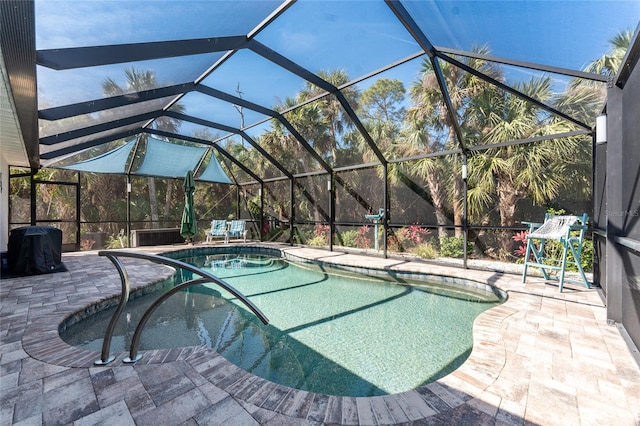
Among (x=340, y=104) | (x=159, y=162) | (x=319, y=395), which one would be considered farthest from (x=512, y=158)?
(x=159, y=162)

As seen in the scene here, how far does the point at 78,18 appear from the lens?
9.40 ft

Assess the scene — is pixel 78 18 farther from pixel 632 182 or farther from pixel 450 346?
pixel 632 182

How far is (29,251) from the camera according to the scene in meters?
5.43

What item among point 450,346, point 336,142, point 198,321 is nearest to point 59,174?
point 336,142

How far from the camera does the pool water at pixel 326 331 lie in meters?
2.67

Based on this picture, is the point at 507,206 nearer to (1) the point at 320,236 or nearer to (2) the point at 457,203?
(2) the point at 457,203

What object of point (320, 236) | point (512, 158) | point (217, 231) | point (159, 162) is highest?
point (159, 162)

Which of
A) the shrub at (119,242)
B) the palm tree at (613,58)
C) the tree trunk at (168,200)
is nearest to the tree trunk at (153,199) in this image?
the tree trunk at (168,200)

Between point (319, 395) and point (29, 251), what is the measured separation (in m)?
6.71

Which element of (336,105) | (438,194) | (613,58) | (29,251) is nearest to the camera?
(613,58)

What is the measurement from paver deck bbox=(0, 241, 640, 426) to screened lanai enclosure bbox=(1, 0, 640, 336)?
2568 mm

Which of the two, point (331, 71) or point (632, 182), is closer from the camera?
point (632, 182)

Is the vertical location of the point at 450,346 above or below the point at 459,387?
below

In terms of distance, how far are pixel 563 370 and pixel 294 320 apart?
290 cm
